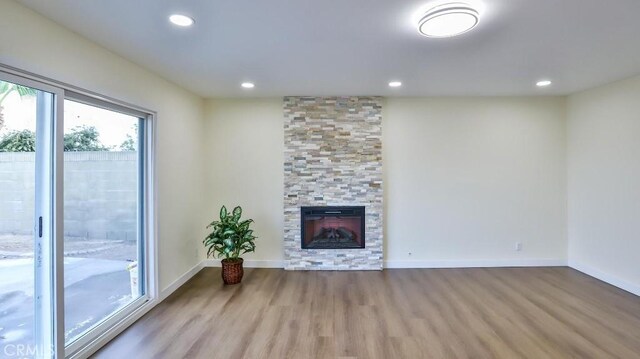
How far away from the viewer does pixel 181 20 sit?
2146 millimetres

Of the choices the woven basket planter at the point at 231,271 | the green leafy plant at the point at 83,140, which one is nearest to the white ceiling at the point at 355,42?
the green leafy plant at the point at 83,140

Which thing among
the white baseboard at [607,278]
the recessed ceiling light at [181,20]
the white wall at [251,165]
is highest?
the recessed ceiling light at [181,20]

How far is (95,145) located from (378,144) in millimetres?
3374

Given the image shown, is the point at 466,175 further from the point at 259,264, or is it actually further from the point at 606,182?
the point at 259,264

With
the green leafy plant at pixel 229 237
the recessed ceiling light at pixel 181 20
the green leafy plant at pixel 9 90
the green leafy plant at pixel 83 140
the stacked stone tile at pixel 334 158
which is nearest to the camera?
the green leafy plant at pixel 9 90

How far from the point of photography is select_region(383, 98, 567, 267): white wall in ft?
15.0

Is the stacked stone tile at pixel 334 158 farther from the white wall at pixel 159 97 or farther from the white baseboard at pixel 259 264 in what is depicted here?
the white wall at pixel 159 97

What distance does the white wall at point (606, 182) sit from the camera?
3596 millimetres

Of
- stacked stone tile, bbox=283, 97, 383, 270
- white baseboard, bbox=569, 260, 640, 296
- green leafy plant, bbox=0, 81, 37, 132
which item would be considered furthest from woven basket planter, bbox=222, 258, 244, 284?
white baseboard, bbox=569, 260, 640, 296

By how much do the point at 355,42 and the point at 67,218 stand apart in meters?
2.67

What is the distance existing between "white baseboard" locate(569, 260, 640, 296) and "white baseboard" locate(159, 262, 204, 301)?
5405 mm

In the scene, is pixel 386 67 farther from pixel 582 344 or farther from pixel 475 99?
pixel 582 344

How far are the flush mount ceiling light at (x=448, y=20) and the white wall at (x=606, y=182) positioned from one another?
2.97 meters

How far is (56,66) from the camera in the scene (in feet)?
7.15
